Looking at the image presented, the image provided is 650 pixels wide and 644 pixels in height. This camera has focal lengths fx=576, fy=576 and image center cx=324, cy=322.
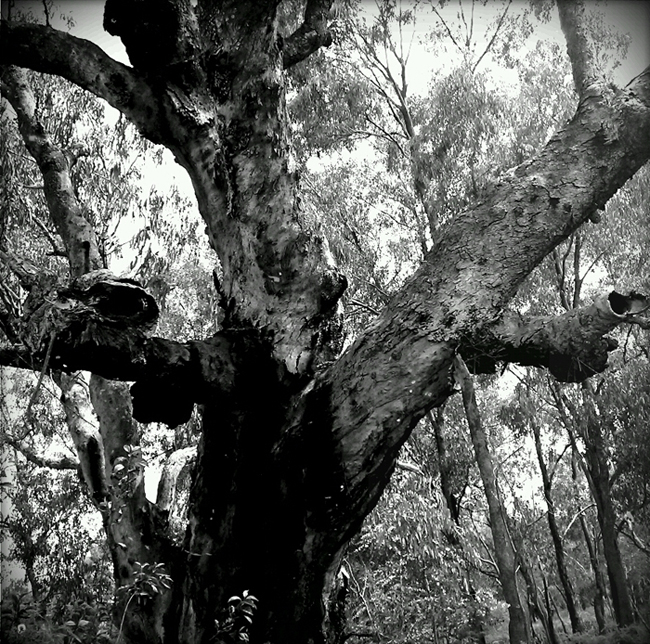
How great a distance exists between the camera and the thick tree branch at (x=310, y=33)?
342 cm

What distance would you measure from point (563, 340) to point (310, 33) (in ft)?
7.86

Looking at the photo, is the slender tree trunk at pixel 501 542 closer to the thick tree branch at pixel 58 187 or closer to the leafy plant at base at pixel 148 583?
the thick tree branch at pixel 58 187

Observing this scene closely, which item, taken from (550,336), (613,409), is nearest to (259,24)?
(550,336)

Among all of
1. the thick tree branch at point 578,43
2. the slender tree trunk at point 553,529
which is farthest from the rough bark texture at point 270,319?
the slender tree trunk at point 553,529

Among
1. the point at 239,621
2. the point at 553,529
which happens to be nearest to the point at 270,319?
the point at 239,621

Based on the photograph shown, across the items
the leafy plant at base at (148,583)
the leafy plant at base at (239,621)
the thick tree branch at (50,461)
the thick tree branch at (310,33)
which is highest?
the thick tree branch at (310,33)

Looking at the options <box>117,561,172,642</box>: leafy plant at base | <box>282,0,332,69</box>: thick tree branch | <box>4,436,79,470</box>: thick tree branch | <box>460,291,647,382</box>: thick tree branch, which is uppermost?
<box>282,0,332,69</box>: thick tree branch

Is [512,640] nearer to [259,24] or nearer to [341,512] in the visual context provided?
[341,512]

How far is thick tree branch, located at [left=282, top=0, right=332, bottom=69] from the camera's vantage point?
342cm

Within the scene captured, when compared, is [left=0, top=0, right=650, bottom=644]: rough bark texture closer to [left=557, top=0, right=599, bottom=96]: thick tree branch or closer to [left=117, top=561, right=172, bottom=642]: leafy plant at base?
[left=117, top=561, right=172, bottom=642]: leafy plant at base

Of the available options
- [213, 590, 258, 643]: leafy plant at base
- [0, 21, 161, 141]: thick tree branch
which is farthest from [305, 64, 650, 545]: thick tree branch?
[0, 21, 161, 141]: thick tree branch

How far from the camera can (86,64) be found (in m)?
2.51

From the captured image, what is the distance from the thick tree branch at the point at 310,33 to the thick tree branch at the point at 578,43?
1.38 metres

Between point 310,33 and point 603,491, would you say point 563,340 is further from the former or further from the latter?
point 603,491
